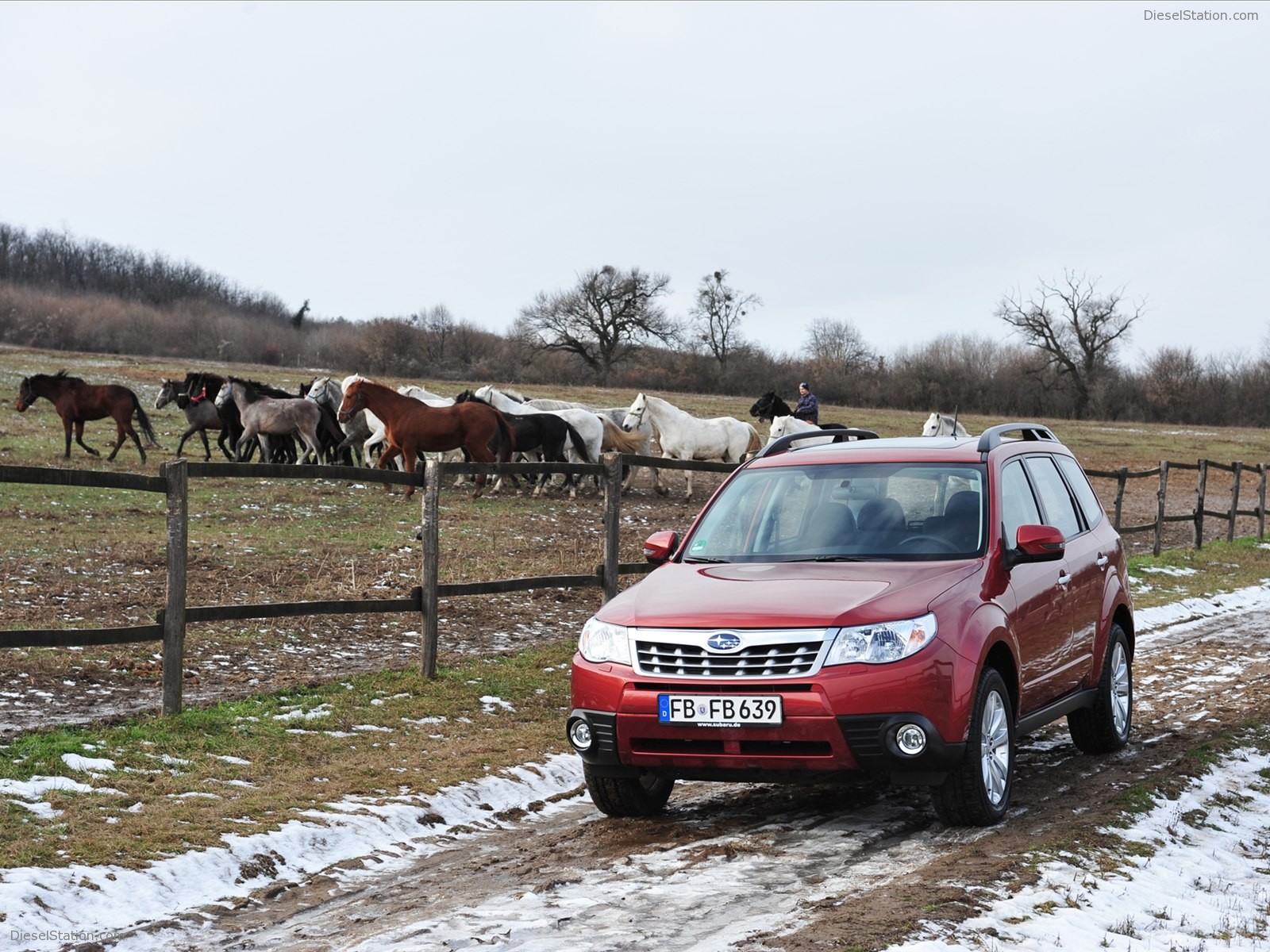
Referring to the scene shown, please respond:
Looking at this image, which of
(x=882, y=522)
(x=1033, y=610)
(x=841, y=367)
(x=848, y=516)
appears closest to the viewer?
(x=1033, y=610)

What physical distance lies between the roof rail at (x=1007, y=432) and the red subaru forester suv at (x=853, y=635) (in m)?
0.03

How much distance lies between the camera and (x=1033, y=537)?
21.0 ft

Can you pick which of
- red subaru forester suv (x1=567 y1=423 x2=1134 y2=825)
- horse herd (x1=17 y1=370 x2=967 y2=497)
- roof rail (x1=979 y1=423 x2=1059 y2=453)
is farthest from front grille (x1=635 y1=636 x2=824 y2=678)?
horse herd (x1=17 y1=370 x2=967 y2=497)

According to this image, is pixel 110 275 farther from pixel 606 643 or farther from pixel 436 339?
pixel 606 643

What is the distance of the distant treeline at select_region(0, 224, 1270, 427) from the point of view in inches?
2872

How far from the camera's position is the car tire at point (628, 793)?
6297 millimetres

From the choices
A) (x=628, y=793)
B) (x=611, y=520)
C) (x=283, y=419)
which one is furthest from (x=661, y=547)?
(x=283, y=419)

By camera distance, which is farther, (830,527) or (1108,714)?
(1108,714)

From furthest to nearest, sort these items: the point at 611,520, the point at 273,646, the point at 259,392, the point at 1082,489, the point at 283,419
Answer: the point at 259,392 < the point at 283,419 < the point at 611,520 < the point at 273,646 < the point at 1082,489

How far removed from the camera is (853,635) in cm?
560

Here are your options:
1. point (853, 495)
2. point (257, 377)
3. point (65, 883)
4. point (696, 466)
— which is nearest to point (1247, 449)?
point (257, 377)

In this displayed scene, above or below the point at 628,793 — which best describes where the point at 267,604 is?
above

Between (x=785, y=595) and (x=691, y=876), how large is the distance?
1295 millimetres

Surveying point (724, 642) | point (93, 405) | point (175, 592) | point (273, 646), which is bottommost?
point (273, 646)
